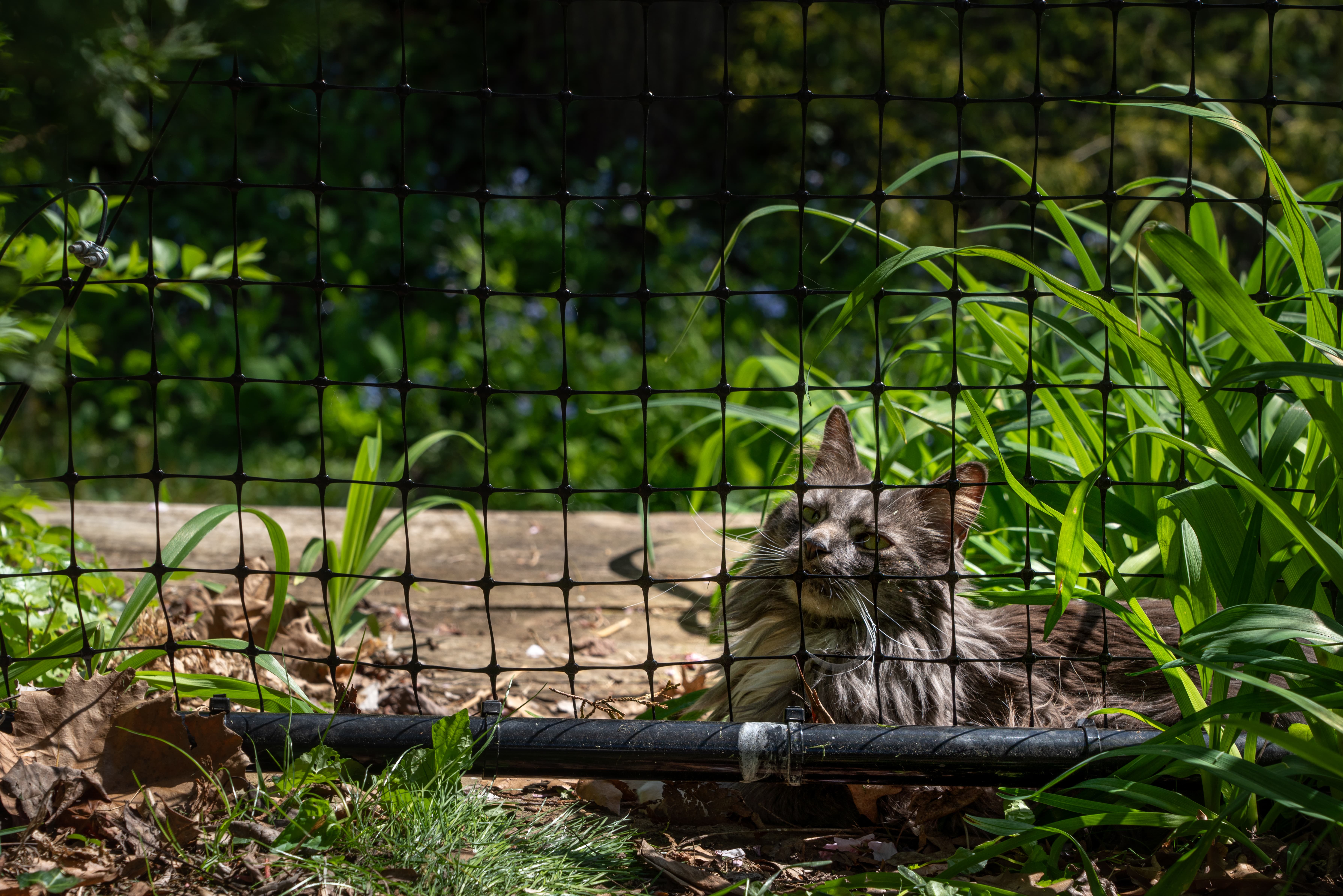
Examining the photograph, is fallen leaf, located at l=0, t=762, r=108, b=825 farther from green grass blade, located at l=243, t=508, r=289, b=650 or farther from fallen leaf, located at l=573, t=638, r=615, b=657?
fallen leaf, located at l=573, t=638, r=615, b=657

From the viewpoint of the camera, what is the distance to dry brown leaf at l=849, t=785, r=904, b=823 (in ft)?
7.27

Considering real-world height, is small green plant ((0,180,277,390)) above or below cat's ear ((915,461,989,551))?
above

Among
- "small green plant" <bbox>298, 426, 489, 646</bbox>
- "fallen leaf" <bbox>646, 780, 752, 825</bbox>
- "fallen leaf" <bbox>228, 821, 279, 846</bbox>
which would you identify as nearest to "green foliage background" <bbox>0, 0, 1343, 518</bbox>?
"small green plant" <bbox>298, 426, 489, 646</bbox>

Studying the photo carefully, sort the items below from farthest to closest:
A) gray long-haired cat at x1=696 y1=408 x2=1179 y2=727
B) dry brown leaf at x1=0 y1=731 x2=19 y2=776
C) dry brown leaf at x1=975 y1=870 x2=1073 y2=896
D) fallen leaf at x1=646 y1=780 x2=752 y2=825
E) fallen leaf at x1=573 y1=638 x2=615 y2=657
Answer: fallen leaf at x1=573 y1=638 x2=615 y2=657 < gray long-haired cat at x1=696 y1=408 x2=1179 y2=727 < fallen leaf at x1=646 y1=780 x2=752 y2=825 < dry brown leaf at x1=0 y1=731 x2=19 y2=776 < dry brown leaf at x1=975 y1=870 x2=1073 y2=896

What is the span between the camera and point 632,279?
751cm

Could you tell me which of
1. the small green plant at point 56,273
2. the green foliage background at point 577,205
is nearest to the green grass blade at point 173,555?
the small green plant at point 56,273

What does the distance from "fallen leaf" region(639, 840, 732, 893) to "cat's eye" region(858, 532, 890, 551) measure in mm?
890

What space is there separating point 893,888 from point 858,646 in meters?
0.72

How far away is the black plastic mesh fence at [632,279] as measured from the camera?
2.24 meters

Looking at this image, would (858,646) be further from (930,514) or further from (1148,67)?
(1148,67)

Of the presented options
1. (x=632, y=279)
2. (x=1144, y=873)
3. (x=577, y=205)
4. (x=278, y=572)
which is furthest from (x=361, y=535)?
(x=577, y=205)

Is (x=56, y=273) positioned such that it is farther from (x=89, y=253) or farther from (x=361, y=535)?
(x=361, y=535)

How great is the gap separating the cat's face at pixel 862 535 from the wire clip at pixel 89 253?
1.43 meters

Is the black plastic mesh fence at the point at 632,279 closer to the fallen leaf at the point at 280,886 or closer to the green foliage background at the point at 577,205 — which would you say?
the green foliage background at the point at 577,205
